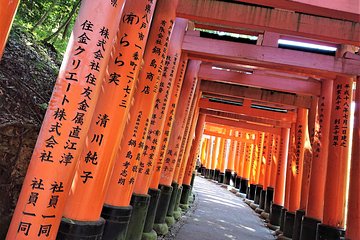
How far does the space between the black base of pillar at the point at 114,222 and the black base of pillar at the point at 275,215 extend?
8.82m

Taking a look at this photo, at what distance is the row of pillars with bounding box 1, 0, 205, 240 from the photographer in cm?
279

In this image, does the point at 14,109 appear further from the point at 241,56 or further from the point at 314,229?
the point at 314,229

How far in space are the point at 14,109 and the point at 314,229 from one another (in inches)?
268

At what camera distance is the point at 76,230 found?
3.19 m

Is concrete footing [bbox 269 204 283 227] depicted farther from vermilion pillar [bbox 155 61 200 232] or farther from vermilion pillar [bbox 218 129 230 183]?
vermilion pillar [bbox 218 129 230 183]

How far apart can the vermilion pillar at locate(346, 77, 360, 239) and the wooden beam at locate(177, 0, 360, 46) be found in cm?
163

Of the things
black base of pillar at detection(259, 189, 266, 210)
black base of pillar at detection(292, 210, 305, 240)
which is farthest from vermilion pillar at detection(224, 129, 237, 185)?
black base of pillar at detection(292, 210, 305, 240)

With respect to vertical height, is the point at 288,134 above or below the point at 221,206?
above

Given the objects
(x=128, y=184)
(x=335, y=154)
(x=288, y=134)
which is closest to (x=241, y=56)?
(x=335, y=154)

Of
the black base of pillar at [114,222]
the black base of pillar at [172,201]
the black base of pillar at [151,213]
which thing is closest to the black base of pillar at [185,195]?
the black base of pillar at [172,201]

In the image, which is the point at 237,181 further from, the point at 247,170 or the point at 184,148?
the point at 184,148

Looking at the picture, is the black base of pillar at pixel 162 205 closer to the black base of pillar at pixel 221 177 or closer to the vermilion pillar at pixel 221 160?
the black base of pillar at pixel 221 177

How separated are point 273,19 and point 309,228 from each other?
4957 mm

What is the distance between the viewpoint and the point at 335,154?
6570 mm
